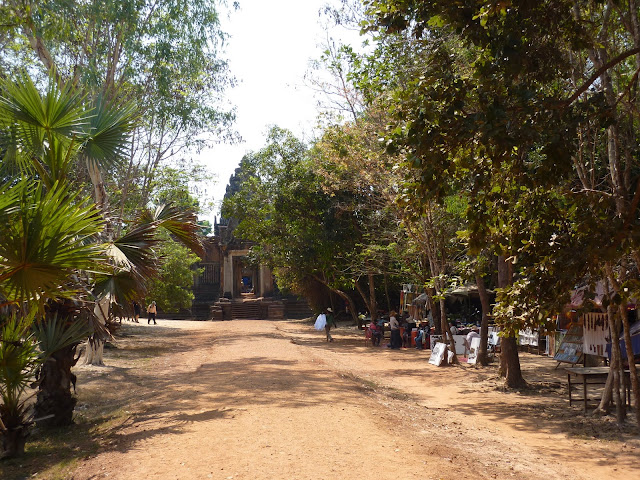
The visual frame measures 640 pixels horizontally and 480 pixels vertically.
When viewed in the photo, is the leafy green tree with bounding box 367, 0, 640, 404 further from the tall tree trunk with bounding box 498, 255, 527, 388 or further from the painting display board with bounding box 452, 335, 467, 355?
the painting display board with bounding box 452, 335, 467, 355

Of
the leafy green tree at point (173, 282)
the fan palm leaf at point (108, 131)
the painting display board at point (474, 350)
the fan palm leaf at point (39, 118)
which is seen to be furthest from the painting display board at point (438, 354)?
the leafy green tree at point (173, 282)

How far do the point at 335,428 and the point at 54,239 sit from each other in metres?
4.08

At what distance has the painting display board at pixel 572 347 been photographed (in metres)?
14.2

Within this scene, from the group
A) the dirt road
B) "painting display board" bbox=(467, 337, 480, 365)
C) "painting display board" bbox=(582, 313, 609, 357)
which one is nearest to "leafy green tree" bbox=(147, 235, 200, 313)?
the dirt road

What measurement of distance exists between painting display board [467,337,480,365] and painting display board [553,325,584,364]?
2.16m

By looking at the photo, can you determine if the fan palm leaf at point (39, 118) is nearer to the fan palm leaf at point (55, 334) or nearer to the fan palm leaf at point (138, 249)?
the fan palm leaf at point (138, 249)

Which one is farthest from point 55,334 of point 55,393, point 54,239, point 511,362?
point 511,362

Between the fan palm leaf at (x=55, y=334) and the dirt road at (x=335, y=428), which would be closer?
the dirt road at (x=335, y=428)

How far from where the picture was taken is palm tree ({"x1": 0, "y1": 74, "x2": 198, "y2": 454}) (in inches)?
210

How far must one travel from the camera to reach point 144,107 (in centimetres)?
1934

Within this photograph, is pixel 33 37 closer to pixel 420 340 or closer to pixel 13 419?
pixel 13 419

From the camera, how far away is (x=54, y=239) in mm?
5355

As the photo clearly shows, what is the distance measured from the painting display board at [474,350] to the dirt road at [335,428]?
1319 millimetres

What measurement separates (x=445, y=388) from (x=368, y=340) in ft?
35.4
